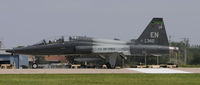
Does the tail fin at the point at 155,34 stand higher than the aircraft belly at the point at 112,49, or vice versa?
the tail fin at the point at 155,34

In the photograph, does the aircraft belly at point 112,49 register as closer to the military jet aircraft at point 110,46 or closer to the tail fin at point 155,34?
the military jet aircraft at point 110,46

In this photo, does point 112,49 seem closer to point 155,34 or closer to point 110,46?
point 110,46

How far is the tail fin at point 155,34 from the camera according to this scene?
41.3 meters

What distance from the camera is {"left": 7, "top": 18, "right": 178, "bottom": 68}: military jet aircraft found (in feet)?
125

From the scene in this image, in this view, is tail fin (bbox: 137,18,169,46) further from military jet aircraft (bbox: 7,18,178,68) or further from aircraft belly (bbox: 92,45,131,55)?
aircraft belly (bbox: 92,45,131,55)

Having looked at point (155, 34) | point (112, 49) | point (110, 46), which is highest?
point (155, 34)

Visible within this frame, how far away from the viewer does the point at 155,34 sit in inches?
1635

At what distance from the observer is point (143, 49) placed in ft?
132

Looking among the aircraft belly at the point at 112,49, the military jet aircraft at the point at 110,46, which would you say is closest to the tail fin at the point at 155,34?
the military jet aircraft at the point at 110,46

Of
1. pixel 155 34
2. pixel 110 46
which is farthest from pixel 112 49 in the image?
pixel 155 34

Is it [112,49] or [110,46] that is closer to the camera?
[112,49]

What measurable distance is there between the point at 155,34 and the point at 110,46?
187 inches

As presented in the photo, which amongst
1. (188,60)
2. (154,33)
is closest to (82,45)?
(154,33)
